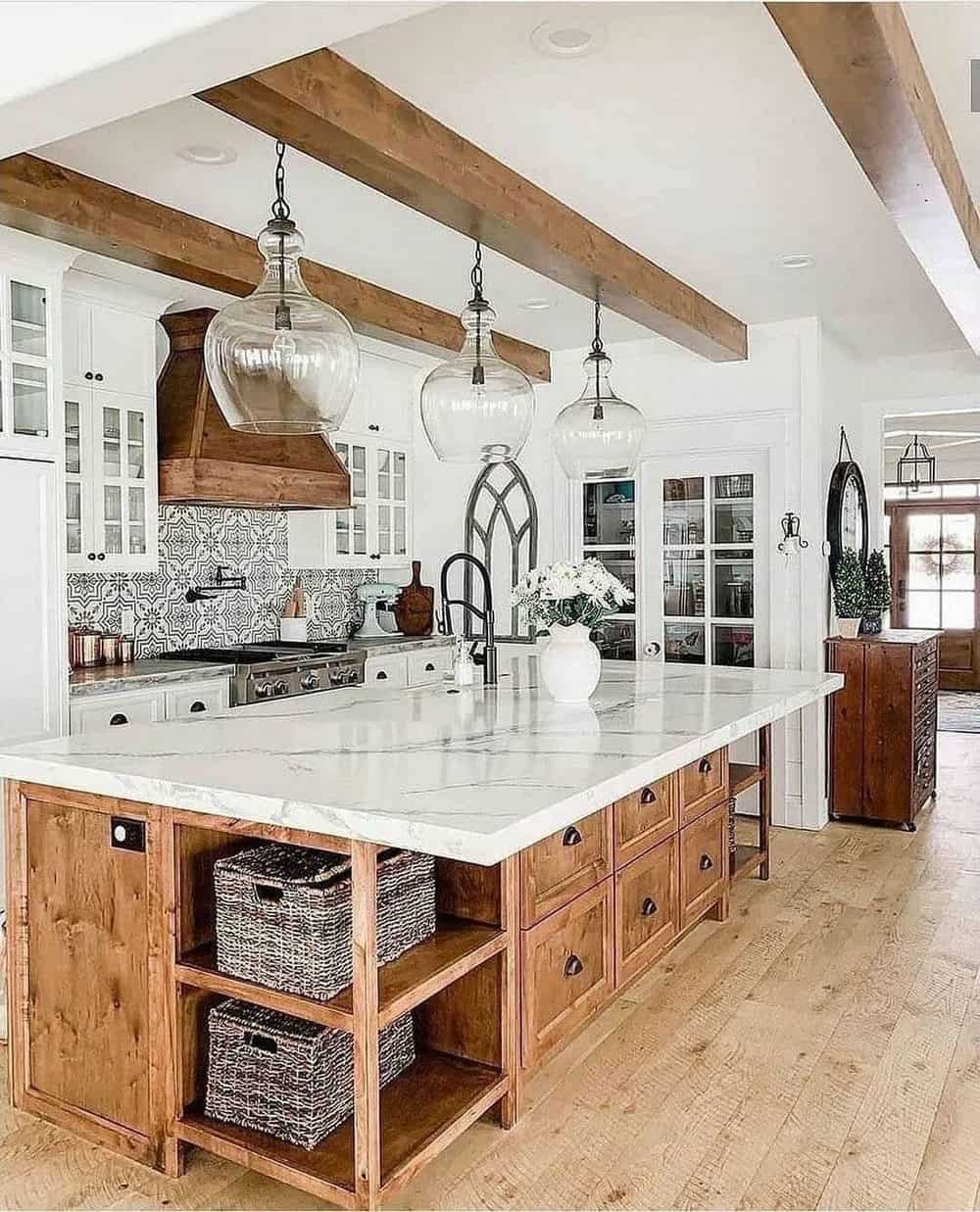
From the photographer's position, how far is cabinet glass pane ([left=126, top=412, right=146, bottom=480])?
469 cm

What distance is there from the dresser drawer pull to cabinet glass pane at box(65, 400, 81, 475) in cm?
296

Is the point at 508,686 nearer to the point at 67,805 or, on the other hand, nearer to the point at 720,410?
the point at 67,805

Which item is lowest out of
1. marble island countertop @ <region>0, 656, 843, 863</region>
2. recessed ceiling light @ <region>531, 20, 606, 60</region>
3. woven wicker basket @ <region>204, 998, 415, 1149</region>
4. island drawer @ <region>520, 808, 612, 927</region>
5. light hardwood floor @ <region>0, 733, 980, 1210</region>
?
light hardwood floor @ <region>0, 733, 980, 1210</region>

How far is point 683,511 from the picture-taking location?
235 inches

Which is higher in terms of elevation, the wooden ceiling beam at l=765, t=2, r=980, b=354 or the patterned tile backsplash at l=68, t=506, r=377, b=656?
the wooden ceiling beam at l=765, t=2, r=980, b=354

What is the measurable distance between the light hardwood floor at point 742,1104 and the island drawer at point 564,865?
52cm

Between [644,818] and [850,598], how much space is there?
9.31 ft

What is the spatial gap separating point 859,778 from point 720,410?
2089 mm

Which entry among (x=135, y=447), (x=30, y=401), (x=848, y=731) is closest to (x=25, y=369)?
(x=30, y=401)

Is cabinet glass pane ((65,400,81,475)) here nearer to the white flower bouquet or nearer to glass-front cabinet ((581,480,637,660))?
the white flower bouquet

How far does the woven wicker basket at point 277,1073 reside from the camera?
229 cm

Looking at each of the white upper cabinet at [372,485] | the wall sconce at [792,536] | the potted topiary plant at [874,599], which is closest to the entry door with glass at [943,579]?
the potted topiary plant at [874,599]

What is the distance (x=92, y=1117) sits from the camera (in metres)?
2.51

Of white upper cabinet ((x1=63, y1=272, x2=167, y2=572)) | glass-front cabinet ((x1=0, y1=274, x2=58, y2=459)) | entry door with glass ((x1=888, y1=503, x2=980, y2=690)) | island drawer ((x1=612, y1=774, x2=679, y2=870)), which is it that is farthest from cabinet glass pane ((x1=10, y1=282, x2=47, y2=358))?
entry door with glass ((x1=888, y1=503, x2=980, y2=690))
